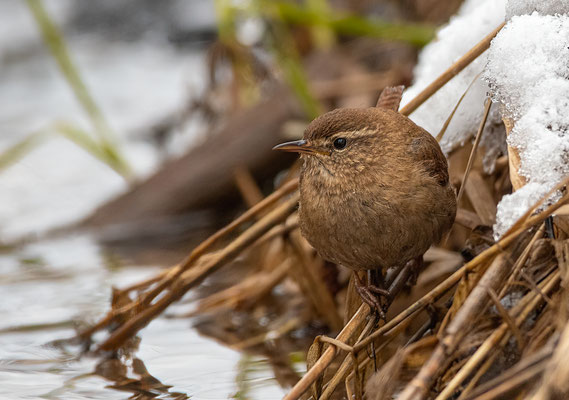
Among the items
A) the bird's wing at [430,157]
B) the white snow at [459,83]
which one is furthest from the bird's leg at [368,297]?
the white snow at [459,83]

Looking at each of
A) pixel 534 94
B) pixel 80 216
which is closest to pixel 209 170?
pixel 80 216

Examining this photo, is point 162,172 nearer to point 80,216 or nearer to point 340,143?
point 80,216

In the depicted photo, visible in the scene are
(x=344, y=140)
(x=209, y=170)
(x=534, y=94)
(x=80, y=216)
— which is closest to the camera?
(x=534, y=94)

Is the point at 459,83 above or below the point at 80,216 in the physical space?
below

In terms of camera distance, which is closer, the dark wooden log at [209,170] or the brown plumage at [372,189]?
the brown plumage at [372,189]

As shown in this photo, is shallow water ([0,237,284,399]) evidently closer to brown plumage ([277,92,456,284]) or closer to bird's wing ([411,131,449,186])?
brown plumage ([277,92,456,284])

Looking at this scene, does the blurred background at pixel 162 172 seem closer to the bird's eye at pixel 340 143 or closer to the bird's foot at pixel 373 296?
the bird's foot at pixel 373 296

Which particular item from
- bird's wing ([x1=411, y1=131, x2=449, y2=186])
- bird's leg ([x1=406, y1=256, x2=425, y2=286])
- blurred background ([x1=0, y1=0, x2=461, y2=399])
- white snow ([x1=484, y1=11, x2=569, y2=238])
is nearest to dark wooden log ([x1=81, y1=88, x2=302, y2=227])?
blurred background ([x1=0, y1=0, x2=461, y2=399])
